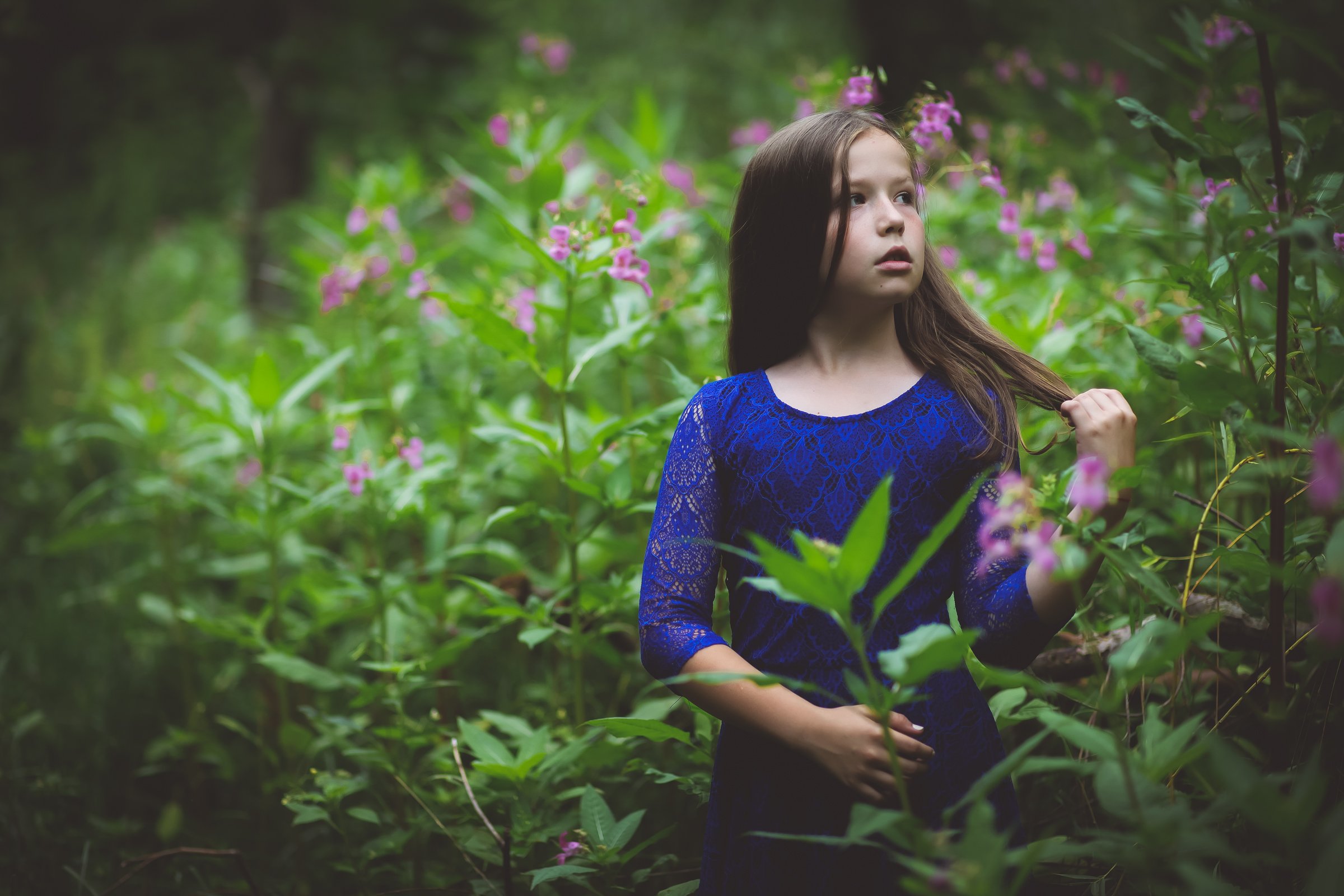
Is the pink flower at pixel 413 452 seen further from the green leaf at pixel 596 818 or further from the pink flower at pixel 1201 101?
the pink flower at pixel 1201 101

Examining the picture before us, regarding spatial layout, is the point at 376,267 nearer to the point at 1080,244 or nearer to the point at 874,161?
the point at 874,161

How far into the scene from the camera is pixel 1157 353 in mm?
1215

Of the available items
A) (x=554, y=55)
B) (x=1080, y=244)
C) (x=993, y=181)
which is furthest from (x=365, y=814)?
(x=554, y=55)

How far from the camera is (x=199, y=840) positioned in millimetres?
2160

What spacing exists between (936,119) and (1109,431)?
32.8 inches

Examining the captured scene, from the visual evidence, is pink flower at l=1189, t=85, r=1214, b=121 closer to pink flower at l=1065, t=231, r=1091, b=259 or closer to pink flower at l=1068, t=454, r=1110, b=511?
pink flower at l=1065, t=231, r=1091, b=259

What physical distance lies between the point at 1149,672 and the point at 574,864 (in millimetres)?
898

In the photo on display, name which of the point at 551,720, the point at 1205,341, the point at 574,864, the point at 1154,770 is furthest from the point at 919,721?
the point at 1205,341

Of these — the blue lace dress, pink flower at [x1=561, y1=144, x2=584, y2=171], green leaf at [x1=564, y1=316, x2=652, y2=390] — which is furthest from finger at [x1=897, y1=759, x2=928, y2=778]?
pink flower at [x1=561, y1=144, x2=584, y2=171]

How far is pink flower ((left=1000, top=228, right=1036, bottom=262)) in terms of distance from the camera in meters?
2.21

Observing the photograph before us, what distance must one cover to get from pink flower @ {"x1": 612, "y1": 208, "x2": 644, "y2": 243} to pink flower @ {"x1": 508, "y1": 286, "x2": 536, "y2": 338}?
0.45 m

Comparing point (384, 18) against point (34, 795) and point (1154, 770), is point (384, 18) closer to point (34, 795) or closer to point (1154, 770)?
point (34, 795)

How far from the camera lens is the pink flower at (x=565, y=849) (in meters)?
1.42

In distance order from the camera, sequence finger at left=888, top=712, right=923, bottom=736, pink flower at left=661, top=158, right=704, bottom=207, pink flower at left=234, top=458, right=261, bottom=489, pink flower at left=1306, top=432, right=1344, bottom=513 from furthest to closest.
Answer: pink flower at left=661, top=158, right=704, bottom=207, pink flower at left=234, top=458, right=261, bottom=489, finger at left=888, top=712, right=923, bottom=736, pink flower at left=1306, top=432, right=1344, bottom=513
